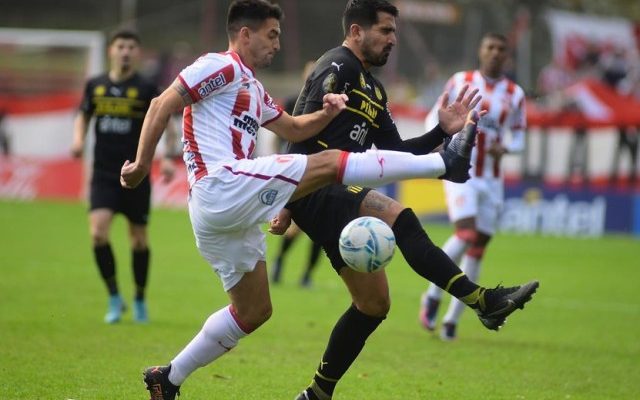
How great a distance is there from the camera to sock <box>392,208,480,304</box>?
6297 mm

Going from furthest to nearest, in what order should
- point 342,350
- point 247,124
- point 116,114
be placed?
point 116,114 → point 342,350 → point 247,124

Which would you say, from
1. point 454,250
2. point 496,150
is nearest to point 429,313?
point 454,250

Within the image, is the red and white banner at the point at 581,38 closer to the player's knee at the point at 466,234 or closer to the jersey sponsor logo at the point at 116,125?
the player's knee at the point at 466,234

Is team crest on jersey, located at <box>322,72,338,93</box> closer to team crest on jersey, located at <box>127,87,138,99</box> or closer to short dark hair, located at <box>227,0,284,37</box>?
short dark hair, located at <box>227,0,284,37</box>

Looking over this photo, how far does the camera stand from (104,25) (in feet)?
113

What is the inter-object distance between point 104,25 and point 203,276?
2124cm

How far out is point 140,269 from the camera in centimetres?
1080

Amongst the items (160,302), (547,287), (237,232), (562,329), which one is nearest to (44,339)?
(160,302)

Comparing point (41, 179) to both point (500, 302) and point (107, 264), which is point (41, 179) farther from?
point (500, 302)

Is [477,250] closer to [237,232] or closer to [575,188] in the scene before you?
[237,232]

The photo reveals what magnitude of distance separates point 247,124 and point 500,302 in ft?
5.93

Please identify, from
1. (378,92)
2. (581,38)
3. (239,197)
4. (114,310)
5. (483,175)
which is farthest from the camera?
(581,38)

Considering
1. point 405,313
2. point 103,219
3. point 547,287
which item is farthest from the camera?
point 547,287

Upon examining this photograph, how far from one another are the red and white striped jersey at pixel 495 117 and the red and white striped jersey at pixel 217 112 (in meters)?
4.63
